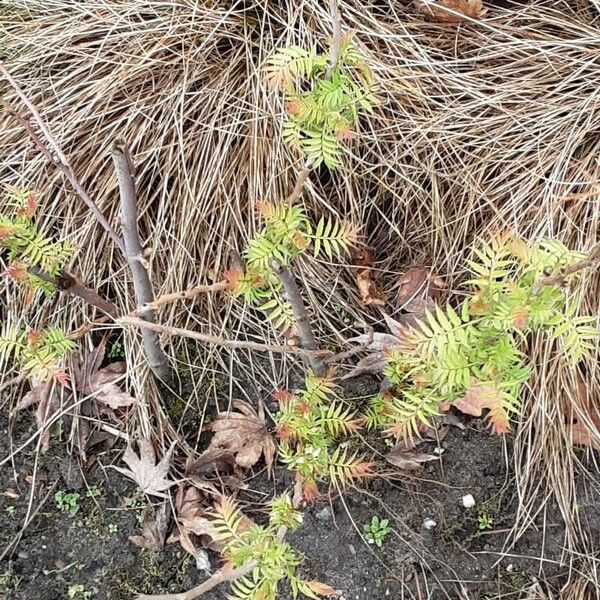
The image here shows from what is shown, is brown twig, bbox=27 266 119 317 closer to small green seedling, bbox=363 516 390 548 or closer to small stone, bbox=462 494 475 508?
small green seedling, bbox=363 516 390 548

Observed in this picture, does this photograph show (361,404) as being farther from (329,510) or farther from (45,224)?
(45,224)

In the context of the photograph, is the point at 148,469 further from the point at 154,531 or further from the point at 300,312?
the point at 300,312

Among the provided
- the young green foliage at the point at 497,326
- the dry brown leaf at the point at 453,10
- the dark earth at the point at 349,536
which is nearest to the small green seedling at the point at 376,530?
the dark earth at the point at 349,536

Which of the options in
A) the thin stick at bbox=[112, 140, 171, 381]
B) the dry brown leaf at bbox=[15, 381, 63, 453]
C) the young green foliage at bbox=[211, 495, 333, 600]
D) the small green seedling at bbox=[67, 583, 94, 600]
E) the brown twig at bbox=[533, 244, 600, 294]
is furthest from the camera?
the dry brown leaf at bbox=[15, 381, 63, 453]

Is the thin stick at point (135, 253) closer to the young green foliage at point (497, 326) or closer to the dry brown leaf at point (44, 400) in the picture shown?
the dry brown leaf at point (44, 400)

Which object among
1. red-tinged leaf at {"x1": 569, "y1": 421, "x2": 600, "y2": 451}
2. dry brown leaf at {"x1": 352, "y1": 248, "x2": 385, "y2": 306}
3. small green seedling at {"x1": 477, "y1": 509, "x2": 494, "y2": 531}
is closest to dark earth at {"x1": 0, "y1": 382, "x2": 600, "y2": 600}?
small green seedling at {"x1": 477, "y1": 509, "x2": 494, "y2": 531}

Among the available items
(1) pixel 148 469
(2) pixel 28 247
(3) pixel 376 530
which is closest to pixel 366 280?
(3) pixel 376 530

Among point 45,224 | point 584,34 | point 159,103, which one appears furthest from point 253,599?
point 584,34
